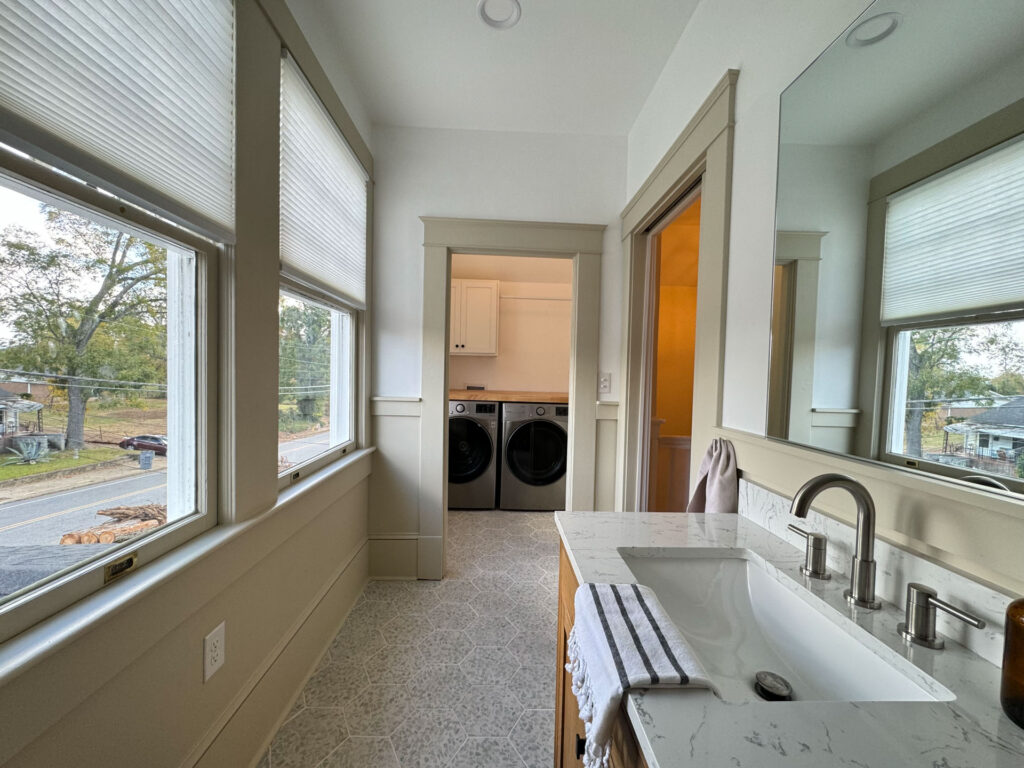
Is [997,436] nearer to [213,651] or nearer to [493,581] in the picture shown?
[213,651]

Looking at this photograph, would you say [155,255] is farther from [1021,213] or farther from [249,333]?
[1021,213]

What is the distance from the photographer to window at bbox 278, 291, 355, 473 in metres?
1.55

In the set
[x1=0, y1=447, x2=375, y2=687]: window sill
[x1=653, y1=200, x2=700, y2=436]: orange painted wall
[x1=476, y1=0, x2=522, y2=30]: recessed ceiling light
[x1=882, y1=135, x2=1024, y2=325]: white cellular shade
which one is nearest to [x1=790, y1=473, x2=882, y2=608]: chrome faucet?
[x1=882, y1=135, x2=1024, y2=325]: white cellular shade

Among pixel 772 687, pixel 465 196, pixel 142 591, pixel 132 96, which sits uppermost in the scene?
pixel 465 196

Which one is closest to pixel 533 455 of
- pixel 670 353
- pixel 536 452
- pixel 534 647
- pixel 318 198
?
pixel 536 452

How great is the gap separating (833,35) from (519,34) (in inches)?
47.6

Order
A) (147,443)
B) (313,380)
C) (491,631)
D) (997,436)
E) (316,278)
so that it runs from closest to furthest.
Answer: (997,436)
(147,443)
(316,278)
(313,380)
(491,631)

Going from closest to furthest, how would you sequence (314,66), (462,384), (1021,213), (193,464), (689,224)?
1. (1021,213)
2. (193,464)
3. (314,66)
4. (689,224)
5. (462,384)

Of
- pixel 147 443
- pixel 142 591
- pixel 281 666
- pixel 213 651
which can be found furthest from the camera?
pixel 281 666

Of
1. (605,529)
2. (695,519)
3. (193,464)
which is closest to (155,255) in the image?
(193,464)

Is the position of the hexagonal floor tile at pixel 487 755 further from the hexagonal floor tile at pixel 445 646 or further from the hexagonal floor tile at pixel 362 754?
the hexagonal floor tile at pixel 445 646

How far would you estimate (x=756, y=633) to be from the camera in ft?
2.88

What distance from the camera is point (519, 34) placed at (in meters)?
1.67

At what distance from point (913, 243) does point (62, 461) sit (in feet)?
5.20
